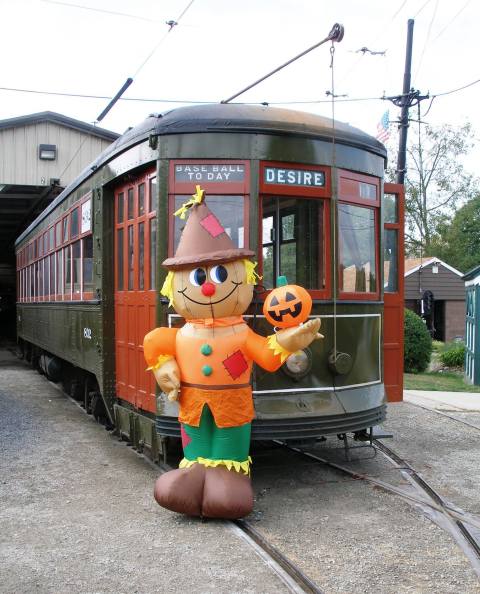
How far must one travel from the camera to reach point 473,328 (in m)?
16.0

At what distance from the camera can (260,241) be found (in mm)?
5594

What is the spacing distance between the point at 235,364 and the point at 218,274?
638mm

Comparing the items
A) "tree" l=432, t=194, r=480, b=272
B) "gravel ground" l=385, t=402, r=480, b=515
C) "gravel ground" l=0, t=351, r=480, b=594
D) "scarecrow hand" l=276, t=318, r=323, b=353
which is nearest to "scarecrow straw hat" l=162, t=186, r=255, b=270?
"scarecrow hand" l=276, t=318, r=323, b=353

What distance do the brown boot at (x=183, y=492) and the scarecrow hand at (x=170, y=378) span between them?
0.53m

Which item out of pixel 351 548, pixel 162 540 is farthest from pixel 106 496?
pixel 351 548

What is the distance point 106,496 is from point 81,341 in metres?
2.98

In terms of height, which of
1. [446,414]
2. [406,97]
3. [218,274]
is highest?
[406,97]

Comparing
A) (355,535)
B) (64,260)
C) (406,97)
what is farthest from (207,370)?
(406,97)

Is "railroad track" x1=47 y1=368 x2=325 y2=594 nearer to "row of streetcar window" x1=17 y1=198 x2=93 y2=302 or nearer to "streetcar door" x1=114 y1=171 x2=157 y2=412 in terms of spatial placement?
"streetcar door" x1=114 y1=171 x2=157 y2=412

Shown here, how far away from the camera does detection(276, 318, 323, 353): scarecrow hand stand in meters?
4.56

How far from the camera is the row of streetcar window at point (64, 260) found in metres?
7.98

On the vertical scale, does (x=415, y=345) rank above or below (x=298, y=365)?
below

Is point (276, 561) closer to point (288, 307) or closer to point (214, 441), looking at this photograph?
point (214, 441)

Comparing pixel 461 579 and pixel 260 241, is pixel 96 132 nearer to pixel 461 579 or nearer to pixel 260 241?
pixel 260 241
